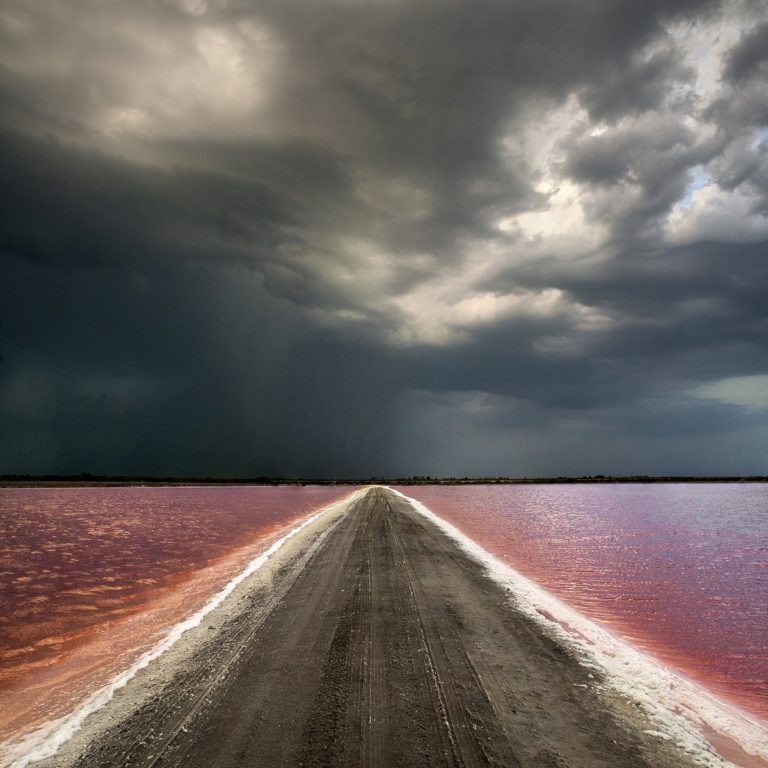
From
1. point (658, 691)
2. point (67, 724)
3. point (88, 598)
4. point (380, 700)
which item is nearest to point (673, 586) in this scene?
point (658, 691)

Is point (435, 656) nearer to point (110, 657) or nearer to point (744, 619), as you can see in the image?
point (110, 657)

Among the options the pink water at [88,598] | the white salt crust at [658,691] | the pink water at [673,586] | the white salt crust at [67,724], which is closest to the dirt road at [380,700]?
the white salt crust at [658,691]

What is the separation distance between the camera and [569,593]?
11.8m

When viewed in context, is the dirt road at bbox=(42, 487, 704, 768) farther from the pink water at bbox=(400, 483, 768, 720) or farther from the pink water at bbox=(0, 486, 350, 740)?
the pink water at bbox=(400, 483, 768, 720)

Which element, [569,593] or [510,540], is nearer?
[569,593]

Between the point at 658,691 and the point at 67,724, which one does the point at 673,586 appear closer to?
the point at 658,691

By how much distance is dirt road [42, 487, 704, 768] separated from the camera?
4.41 meters

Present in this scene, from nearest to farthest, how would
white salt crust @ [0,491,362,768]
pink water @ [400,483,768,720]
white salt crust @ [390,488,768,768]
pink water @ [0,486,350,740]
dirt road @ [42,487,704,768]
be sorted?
dirt road @ [42,487,704,768] → white salt crust @ [0,491,362,768] → white salt crust @ [390,488,768,768] → pink water @ [0,486,350,740] → pink water @ [400,483,768,720]

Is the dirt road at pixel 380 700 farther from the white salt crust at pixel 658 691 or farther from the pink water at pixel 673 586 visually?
the pink water at pixel 673 586

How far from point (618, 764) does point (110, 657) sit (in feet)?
25.7

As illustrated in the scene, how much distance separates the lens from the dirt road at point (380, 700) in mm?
4410

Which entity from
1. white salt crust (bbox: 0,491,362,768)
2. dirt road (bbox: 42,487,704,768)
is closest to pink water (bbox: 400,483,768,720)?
dirt road (bbox: 42,487,704,768)

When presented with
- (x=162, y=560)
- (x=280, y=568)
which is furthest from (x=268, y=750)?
(x=162, y=560)

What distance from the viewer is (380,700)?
5387 millimetres
